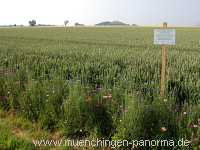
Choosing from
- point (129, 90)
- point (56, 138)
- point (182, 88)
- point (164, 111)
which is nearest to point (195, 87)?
point (182, 88)

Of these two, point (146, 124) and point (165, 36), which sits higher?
point (165, 36)

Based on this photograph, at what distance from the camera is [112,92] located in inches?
251

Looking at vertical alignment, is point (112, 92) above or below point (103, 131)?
above

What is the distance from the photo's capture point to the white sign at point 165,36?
6055 millimetres

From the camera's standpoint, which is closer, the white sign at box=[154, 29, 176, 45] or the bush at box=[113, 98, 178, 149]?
the bush at box=[113, 98, 178, 149]

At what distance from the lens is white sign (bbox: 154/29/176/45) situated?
6055mm

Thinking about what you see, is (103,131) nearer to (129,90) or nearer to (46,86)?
(129,90)

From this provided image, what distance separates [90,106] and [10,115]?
206cm

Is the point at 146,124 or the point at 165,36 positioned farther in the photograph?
the point at 165,36

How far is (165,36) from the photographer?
6098 mm

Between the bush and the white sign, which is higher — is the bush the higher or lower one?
the lower one

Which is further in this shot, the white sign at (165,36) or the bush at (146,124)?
the white sign at (165,36)

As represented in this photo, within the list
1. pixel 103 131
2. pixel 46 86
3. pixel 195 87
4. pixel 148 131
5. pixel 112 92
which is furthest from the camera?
pixel 195 87

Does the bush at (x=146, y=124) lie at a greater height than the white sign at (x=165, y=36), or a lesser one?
lesser
